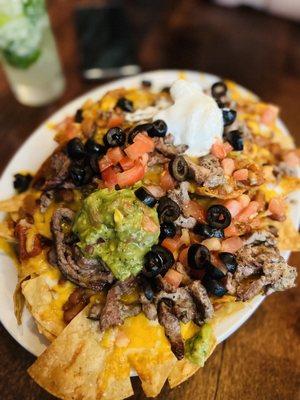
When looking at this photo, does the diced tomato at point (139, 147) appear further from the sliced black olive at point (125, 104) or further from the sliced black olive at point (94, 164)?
the sliced black olive at point (125, 104)

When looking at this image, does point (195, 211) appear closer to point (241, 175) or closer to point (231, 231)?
point (231, 231)

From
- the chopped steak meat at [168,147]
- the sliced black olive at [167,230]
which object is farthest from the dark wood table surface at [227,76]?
the chopped steak meat at [168,147]

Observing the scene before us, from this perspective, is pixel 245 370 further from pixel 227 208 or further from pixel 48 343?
pixel 48 343

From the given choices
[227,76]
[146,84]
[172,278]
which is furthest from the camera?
[227,76]

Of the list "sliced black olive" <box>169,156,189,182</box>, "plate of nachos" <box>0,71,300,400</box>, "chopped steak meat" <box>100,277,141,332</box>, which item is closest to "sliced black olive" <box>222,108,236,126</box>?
"plate of nachos" <box>0,71,300,400</box>

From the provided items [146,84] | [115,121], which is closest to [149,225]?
[115,121]

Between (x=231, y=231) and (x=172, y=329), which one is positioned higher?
(x=231, y=231)

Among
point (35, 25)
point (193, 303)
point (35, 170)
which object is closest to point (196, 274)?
point (193, 303)

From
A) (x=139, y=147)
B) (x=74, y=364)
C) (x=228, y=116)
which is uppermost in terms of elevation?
(x=139, y=147)
